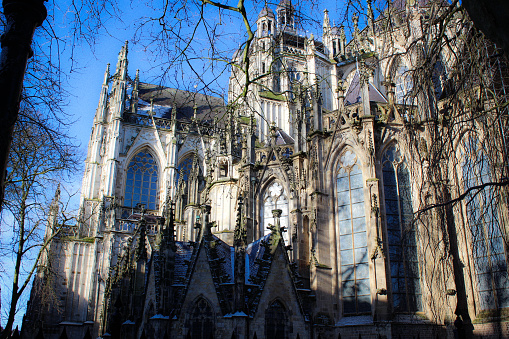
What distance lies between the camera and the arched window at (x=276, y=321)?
49.9ft

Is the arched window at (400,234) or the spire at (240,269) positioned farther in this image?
the arched window at (400,234)

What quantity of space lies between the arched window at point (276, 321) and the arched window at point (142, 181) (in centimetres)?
1951

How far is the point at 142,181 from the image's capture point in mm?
34281

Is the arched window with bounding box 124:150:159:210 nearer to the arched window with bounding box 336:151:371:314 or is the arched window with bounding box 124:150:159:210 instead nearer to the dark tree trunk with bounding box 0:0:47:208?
the arched window with bounding box 336:151:371:314

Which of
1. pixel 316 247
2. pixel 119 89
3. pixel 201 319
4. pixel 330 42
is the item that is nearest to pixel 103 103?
pixel 119 89

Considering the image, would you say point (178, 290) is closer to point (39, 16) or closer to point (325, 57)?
point (39, 16)

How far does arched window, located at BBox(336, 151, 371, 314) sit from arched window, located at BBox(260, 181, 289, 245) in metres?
2.79

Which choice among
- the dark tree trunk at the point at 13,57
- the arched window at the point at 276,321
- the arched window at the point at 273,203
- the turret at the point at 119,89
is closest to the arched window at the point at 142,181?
the turret at the point at 119,89

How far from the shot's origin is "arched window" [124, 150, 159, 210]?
3353 centimetres

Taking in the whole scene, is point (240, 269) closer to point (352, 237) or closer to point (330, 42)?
point (352, 237)

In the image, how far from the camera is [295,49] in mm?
38562

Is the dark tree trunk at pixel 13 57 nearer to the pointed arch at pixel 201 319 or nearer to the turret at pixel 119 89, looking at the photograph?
the pointed arch at pixel 201 319

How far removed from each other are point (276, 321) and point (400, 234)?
5.71 meters

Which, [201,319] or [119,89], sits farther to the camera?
[119,89]
